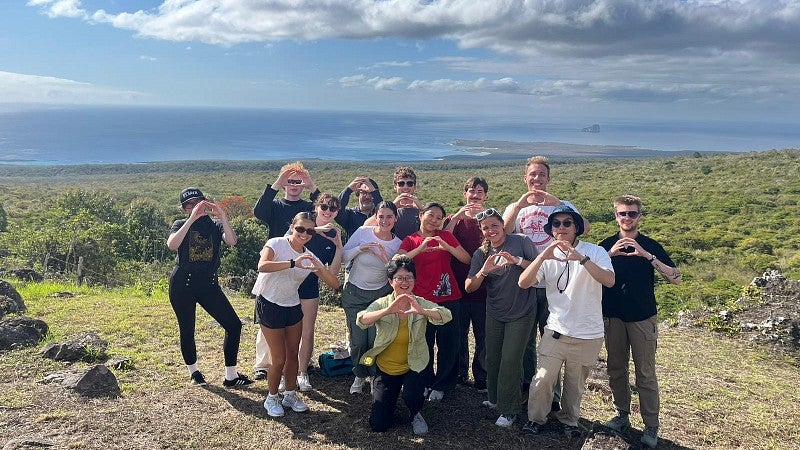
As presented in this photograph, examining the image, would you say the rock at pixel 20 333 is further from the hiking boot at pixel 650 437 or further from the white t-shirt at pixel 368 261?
the hiking boot at pixel 650 437

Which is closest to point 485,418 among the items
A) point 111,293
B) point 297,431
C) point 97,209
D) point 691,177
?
point 297,431

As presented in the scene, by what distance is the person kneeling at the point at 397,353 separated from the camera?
4352 mm

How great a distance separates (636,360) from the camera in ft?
14.4

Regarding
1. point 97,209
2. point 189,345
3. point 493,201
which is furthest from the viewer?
point 493,201

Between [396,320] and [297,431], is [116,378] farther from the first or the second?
[396,320]

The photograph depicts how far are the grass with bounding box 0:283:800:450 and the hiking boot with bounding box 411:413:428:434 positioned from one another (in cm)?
7

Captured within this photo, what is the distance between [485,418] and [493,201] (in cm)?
2715

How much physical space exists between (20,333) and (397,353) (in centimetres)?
497

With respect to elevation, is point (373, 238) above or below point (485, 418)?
above

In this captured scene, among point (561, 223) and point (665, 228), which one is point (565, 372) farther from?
point (665, 228)

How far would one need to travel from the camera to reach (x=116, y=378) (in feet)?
18.1

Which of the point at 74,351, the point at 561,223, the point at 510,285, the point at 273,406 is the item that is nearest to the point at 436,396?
the point at 510,285

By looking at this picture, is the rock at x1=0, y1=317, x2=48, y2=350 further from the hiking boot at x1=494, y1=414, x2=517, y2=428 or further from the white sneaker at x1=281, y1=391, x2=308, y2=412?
the hiking boot at x1=494, y1=414, x2=517, y2=428

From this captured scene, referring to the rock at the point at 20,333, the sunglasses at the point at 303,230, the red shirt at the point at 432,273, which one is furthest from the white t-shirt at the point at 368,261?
the rock at the point at 20,333
